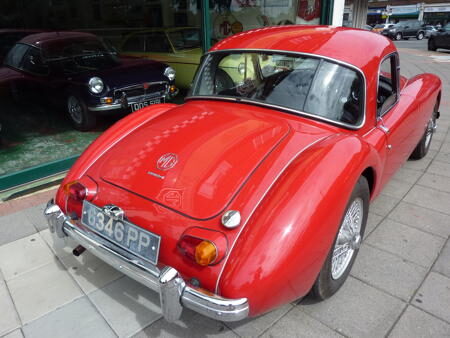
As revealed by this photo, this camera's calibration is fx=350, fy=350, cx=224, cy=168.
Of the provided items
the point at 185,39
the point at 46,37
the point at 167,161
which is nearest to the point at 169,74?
the point at 185,39

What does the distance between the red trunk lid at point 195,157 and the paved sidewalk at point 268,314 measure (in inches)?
31.0

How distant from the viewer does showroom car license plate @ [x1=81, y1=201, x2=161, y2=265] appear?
189 cm

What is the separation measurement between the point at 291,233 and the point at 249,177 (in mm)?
427

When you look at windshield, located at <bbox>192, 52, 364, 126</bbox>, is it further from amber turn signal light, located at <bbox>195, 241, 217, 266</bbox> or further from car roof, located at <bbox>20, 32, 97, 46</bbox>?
car roof, located at <bbox>20, 32, 97, 46</bbox>

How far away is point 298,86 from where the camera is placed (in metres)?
2.54

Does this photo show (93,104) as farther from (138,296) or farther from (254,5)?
(254,5)

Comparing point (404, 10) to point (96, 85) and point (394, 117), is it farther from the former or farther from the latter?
point (394, 117)

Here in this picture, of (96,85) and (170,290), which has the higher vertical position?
(96,85)

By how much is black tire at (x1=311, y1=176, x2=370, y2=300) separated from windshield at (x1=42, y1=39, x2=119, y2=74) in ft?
15.6

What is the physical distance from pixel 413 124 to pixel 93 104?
4.22m

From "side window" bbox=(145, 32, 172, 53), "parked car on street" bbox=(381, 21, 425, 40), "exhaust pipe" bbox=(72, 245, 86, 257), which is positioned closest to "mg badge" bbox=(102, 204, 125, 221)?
"exhaust pipe" bbox=(72, 245, 86, 257)

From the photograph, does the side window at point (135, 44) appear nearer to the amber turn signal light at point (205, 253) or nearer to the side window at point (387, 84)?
the side window at point (387, 84)

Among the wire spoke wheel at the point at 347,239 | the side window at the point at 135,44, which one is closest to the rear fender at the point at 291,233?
the wire spoke wheel at the point at 347,239

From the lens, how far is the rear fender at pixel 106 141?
2.50 m
